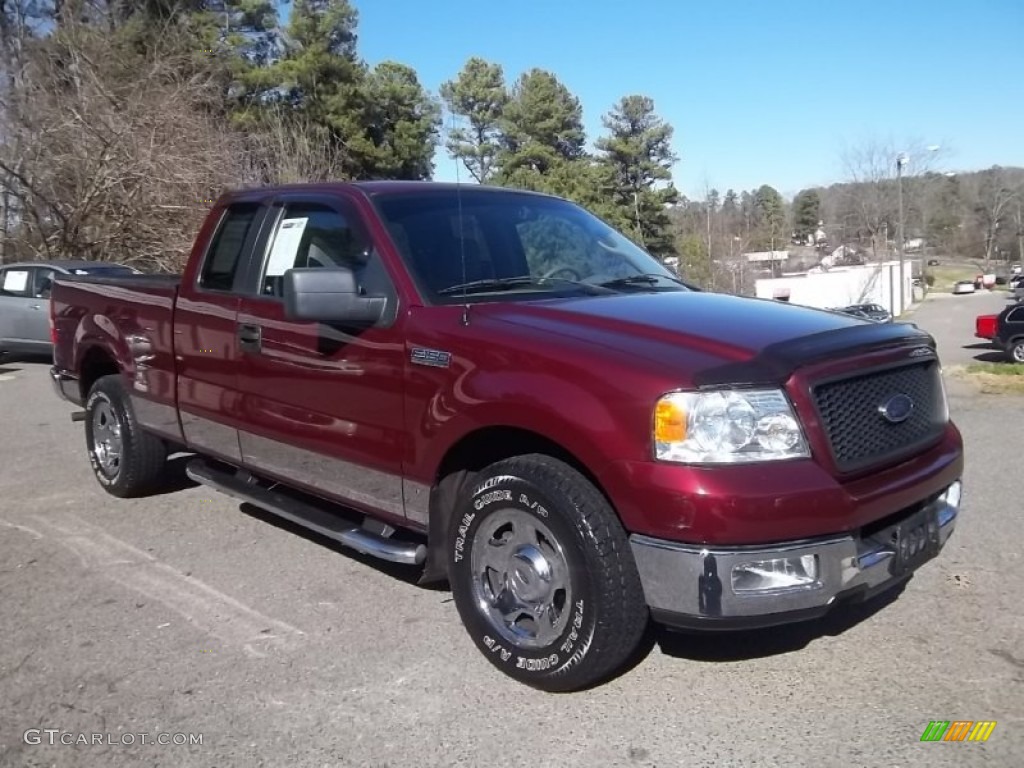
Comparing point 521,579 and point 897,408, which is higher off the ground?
point 897,408

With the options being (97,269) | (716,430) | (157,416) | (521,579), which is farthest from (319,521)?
(97,269)

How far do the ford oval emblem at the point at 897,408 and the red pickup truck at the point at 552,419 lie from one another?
0.4 inches

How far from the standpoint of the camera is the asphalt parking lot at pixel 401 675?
3182 mm

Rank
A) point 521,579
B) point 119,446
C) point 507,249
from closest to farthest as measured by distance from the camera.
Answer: point 521,579
point 507,249
point 119,446

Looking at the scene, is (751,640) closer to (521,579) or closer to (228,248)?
(521,579)

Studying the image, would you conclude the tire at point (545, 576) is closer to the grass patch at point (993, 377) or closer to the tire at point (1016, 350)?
the grass patch at point (993, 377)

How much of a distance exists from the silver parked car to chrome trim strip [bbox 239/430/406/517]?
10547 millimetres

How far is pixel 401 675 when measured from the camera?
3.73 m

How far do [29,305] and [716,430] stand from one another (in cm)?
1390

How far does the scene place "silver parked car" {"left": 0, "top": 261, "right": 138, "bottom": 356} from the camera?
14.4 m

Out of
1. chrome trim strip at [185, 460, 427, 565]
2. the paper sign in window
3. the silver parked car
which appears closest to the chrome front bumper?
chrome trim strip at [185, 460, 427, 565]

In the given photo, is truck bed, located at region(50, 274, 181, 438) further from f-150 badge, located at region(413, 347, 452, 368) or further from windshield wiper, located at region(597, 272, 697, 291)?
windshield wiper, located at region(597, 272, 697, 291)

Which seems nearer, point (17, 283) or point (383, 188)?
point (383, 188)

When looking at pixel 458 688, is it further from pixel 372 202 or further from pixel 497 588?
pixel 372 202
